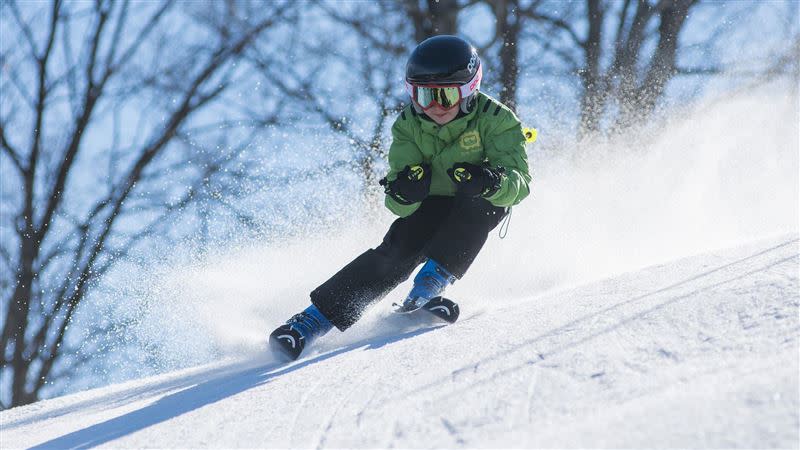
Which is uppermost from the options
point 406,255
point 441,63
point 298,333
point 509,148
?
point 441,63

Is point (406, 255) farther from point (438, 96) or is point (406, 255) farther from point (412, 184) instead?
point (438, 96)

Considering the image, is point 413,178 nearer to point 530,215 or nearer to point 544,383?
point 544,383

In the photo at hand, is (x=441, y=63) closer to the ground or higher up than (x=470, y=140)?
higher up

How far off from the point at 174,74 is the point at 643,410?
1107cm

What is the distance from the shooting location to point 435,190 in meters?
3.54

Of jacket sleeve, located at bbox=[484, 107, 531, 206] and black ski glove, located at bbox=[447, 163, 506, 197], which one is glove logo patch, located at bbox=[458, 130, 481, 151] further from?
black ski glove, located at bbox=[447, 163, 506, 197]

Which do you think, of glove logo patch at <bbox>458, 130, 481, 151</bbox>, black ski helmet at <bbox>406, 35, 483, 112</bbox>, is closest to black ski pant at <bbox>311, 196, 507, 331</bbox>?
glove logo patch at <bbox>458, 130, 481, 151</bbox>

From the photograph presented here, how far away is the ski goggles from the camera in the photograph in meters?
3.34

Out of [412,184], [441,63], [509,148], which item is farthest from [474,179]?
[441,63]

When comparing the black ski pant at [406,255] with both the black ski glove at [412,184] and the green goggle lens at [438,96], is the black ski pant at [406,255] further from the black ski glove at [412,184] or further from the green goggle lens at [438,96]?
the green goggle lens at [438,96]

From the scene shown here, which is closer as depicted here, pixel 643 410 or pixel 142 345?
pixel 643 410

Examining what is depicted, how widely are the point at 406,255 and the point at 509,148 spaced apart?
0.67m

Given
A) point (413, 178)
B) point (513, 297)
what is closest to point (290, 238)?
point (513, 297)

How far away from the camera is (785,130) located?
394 inches
